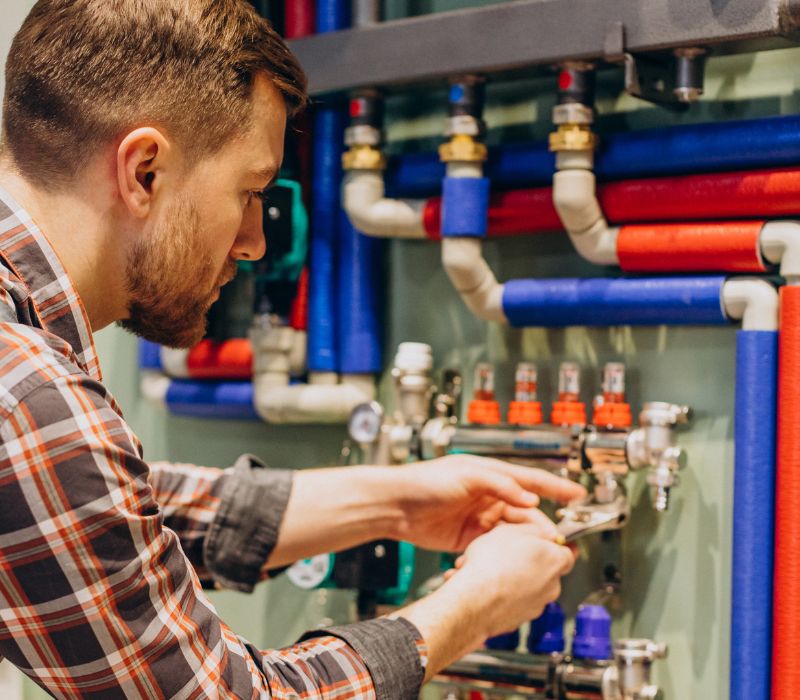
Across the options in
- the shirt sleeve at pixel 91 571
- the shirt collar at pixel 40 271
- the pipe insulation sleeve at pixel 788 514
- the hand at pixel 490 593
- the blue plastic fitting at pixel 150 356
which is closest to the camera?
the shirt sleeve at pixel 91 571

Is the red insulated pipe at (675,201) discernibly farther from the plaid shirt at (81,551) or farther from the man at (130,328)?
the plaid shirt at (81,551)

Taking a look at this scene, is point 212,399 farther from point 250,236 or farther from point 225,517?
point 250,236

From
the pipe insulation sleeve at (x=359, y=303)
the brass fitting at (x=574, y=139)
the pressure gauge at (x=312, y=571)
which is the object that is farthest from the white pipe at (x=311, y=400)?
the brass fitting at (x=574, y=139)

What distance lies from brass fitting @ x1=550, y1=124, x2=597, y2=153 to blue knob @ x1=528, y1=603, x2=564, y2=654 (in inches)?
18.3

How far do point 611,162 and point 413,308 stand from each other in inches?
12.6

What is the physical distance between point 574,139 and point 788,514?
404mm

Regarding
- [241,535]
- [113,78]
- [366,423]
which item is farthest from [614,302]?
[113,78]

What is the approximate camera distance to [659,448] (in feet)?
3.61

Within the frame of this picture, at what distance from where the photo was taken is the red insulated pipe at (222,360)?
1.41 metres

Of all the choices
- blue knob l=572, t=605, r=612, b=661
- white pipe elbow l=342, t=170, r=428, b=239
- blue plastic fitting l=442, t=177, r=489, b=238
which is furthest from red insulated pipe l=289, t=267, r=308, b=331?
blue knob l=572, t=605, r=612, b=661

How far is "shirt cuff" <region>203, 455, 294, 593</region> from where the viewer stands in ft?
3.75

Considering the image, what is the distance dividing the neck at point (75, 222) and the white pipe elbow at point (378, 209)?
0.46 metres

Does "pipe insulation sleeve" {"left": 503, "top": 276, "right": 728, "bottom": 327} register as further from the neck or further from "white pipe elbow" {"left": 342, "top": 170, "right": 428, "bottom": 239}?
the neck

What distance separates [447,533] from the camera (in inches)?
46.6
